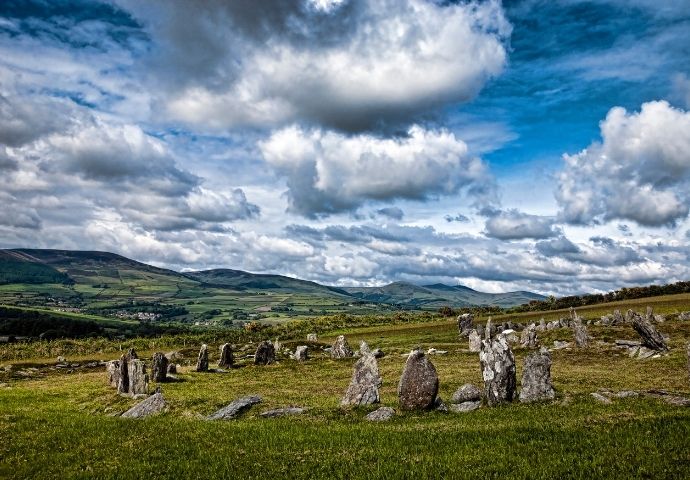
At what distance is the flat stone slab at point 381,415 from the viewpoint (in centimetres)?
2500

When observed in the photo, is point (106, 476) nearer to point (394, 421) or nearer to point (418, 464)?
point (418, 464)

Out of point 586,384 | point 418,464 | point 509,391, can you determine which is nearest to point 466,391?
point 509,391

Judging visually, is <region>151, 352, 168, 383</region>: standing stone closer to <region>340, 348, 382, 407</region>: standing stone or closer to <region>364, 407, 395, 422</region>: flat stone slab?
<region>340, 348, 382, 407</region>: standing stone

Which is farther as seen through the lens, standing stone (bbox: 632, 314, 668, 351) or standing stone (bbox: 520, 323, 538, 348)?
standing stone (bbox: 520, 323, 538, 348)

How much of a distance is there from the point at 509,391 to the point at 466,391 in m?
2.59

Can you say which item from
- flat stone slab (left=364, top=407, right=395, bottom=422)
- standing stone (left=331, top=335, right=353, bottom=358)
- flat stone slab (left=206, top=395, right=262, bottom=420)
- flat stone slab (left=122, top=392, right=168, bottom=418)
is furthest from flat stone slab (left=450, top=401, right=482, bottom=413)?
standing stone (left=331, top=335, right=353, bottom=358)

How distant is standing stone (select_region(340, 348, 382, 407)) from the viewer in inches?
1182

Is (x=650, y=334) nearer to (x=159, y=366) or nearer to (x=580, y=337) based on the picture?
(x=580, y=337)

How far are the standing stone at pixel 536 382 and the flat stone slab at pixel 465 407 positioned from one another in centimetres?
248

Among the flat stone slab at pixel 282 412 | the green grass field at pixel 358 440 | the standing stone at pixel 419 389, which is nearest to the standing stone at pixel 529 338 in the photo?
the green grass field at pixel 358 440

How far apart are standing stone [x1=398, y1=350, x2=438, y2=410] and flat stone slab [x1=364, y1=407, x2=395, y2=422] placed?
4.83 feet

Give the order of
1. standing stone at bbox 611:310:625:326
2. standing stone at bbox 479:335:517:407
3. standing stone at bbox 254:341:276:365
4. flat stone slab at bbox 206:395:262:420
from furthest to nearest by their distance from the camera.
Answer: standing stone at bbox 611:310:625:326, standing stone at bbox 254:341:276:365, standing stone at bbox 479:335:517:407, flat stone slab at bbox 206:395:262:420

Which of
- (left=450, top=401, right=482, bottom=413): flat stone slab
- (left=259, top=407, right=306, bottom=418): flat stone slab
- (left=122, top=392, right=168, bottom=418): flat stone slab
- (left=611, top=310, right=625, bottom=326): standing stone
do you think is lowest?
(left=122, top=392, right=168, bottom=418): flat stone slab

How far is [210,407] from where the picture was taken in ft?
103
